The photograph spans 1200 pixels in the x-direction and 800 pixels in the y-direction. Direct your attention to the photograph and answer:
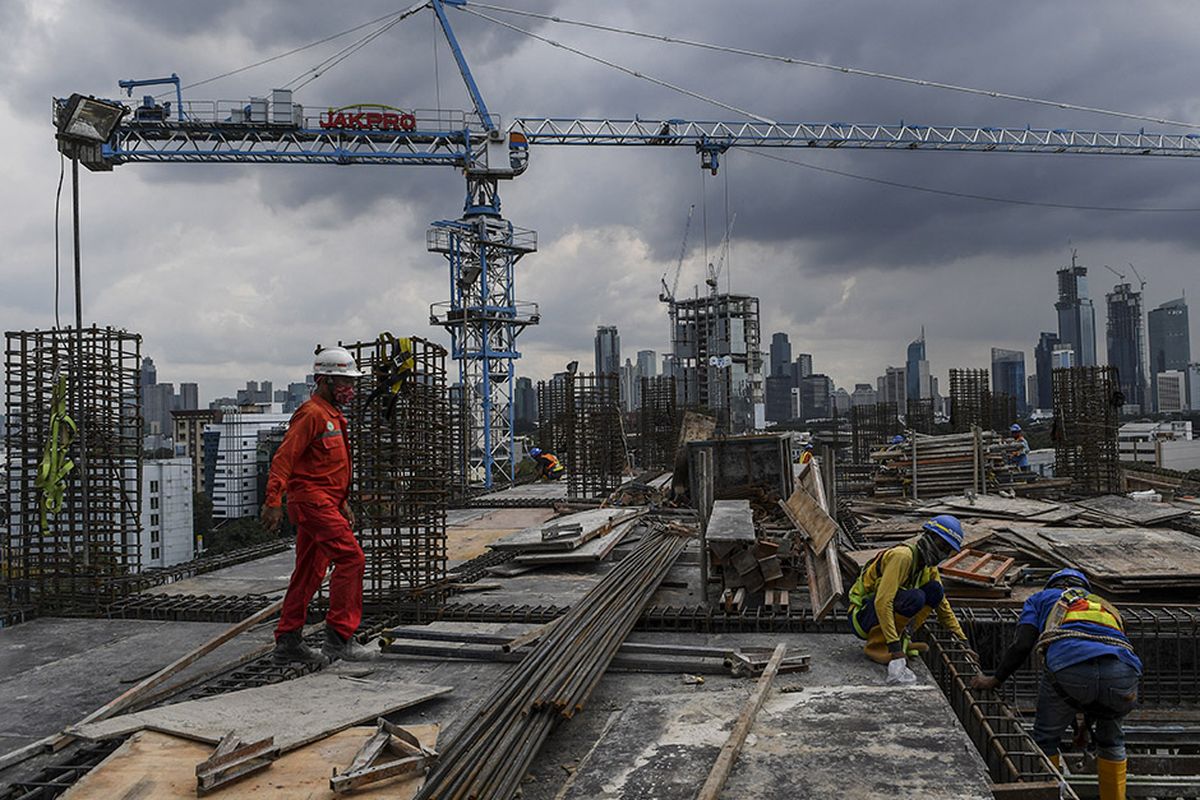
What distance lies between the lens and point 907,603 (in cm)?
588

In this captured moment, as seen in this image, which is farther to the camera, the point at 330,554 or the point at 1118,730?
the point at 330,554

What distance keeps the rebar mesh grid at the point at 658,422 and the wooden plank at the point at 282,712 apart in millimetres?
24042

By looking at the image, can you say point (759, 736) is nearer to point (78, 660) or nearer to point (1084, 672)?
point (1084, 672)

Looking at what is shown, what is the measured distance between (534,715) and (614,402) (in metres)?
15.7

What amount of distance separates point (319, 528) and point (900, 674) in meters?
3.89

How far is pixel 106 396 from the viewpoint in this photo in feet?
26.9

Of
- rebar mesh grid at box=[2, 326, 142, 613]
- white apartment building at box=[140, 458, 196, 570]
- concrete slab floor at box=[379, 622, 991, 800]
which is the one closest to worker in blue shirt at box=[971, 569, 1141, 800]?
concrete slab floor at box=[379, 622, 991, 800]

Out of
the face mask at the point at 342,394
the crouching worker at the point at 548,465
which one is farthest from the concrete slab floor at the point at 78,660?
the crouching worker at the point at 548,465

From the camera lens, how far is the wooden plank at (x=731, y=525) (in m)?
7.23

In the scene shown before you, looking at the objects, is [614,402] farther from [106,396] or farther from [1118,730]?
[1118,730]

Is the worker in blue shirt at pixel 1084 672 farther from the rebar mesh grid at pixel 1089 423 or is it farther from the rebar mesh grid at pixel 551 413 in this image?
the rebar mesh grid at pixel 551 413

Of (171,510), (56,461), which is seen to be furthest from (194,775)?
(171,510)

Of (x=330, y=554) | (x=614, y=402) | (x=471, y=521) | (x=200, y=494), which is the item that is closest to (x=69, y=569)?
(x=330, y=554)

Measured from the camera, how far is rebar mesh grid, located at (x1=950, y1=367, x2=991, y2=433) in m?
28.8
